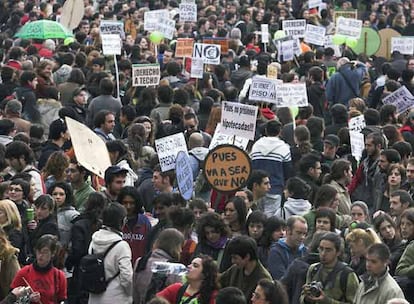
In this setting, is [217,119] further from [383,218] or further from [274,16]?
[274,16]

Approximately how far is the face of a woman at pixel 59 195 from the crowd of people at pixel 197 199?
1 cm

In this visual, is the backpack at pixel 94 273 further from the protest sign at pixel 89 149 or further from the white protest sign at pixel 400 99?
the white protest sign at pixel 400 99

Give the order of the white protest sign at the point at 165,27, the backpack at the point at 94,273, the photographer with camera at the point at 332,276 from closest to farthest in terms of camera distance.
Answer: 1. the photographer with camera at the point at 332,276
2. the backpack at the point at 94,273
3. the white protest sign at the point at 165,27

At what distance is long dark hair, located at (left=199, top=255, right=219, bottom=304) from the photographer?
36.0 ft

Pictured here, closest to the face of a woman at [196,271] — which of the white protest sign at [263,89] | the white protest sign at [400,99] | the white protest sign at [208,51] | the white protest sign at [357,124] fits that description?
the white protest sign at [357,124]

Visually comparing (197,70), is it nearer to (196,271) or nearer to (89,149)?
(89,149)

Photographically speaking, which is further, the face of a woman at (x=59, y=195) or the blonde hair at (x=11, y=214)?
the face of a woman at (x=59, y=195)

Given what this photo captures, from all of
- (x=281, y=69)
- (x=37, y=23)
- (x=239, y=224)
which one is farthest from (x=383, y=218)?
(x=37, y=23)

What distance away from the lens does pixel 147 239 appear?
43.3ft

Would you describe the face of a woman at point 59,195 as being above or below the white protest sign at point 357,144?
above

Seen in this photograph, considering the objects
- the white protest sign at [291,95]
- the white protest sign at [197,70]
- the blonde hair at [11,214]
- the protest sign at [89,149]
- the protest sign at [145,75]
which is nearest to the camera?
the blonde hair at [11,214]

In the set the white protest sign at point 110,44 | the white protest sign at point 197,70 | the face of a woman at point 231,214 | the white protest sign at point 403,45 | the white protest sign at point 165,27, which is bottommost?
the white protest sign at point 403,45

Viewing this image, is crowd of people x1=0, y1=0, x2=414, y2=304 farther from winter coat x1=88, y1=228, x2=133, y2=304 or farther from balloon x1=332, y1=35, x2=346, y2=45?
balloon x1=332, y1=35, x2=346, y2=45

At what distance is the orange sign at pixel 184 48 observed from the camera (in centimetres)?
2398
